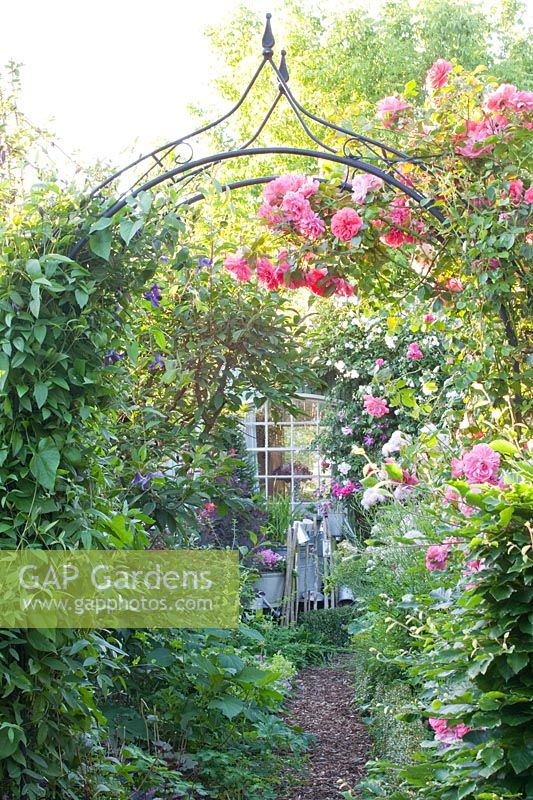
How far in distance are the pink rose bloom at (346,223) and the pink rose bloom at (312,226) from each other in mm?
49

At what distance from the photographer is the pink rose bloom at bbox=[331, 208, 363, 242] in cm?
257

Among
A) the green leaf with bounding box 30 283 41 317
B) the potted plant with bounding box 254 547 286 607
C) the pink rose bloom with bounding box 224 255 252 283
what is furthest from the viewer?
the potted plant with bounding box 254 547 286 607

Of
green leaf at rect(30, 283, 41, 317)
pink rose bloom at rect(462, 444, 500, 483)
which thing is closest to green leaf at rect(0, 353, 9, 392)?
green leaf at rect(30, 283, 41, 317)

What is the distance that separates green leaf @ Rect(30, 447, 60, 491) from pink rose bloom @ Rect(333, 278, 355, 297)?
48.2 inches

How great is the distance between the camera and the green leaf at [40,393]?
1954 millimetres

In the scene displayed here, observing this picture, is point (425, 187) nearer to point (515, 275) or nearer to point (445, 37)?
point (515, 275)

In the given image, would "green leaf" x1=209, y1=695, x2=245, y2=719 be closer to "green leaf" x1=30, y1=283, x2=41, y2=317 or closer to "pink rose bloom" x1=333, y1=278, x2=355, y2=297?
"pink rose bloom" x1=333, y1=278, x2=355, y2=297

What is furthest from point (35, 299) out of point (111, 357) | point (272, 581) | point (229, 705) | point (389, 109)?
point (272, 581)

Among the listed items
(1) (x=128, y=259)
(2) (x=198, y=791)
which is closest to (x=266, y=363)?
(1) (x=128, y=259)

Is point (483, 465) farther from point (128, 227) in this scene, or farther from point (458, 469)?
point (128, 227)

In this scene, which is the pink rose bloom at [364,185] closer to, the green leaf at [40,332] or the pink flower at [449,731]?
the green leaf at [40,332]

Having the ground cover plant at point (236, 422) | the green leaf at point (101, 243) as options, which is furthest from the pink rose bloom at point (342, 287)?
the green leaf at point (101, 243)

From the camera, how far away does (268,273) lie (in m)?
2.85

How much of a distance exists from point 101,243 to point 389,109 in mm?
1113
